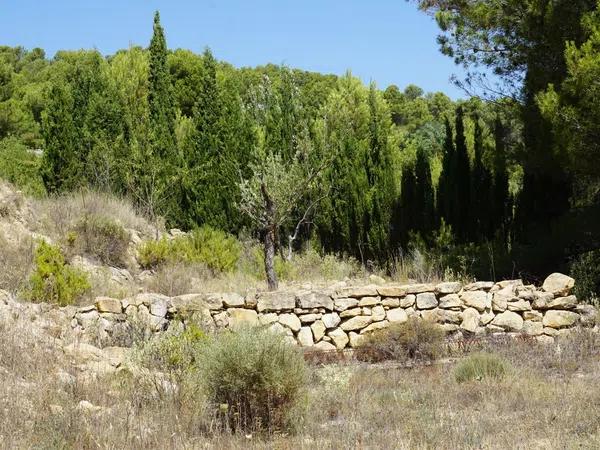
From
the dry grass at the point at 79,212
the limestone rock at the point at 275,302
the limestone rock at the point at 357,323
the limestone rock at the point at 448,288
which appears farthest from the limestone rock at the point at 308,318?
the dry grass at the point at 79,212

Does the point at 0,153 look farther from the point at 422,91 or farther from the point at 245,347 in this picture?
the point at 422,91

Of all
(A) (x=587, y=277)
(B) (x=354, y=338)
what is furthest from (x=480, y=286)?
(B) (x=354, y=338)

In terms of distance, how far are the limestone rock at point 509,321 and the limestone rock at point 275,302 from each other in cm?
315

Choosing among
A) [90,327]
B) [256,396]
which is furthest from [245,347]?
[90,327]

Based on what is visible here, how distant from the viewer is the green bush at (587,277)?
1114 cm

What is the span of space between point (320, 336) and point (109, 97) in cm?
1116

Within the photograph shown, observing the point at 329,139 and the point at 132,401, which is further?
the point at 329,139

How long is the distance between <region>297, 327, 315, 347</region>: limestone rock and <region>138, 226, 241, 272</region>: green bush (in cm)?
437

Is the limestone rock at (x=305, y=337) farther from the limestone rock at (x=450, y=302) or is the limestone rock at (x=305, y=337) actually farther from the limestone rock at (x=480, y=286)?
the limestone rock at (x=480, y=286)

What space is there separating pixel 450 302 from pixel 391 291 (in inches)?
36.3

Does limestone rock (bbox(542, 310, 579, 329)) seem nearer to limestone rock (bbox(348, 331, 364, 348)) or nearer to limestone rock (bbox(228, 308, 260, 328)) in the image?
limestone rock (bbox(348, 331, 364, 348))

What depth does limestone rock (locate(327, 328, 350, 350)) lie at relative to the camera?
449 inches

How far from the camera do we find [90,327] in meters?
10.4

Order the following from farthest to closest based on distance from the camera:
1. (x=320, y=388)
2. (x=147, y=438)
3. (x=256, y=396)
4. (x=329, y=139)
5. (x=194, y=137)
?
(x=329, y=139) < (x=194, y=137) < (x=320, y=388) < (x=256, y=396) < (x=147, y=438)
